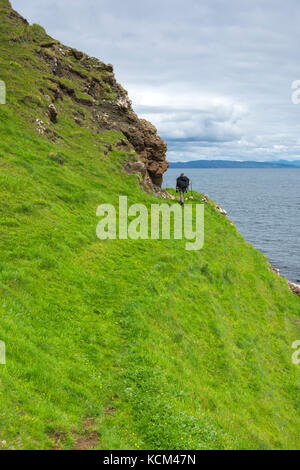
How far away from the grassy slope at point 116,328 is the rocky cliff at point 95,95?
7.61 metres

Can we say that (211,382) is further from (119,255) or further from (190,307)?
(119,255)

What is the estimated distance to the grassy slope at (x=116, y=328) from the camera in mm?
11055

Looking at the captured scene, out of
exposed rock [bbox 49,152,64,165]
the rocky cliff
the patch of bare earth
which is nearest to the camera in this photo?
the patch of bare earth

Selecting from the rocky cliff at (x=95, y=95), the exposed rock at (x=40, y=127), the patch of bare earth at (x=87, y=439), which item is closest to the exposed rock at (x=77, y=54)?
the rocky cliff at (x=95, y=95)

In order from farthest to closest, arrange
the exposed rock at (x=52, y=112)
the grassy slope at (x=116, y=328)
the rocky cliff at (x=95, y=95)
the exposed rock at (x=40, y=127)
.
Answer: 1. the rocky cliff at (x=95, y=95)
2. the exposed rock at (x=52, y=112)
3. the exposed rock at (x=40, y=127)
4. the grassy slope at (x=116, y=328)

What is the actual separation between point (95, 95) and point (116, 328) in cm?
3783

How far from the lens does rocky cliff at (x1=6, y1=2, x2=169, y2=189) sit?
40.8 metres

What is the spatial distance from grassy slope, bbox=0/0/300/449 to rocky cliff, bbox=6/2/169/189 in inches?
299

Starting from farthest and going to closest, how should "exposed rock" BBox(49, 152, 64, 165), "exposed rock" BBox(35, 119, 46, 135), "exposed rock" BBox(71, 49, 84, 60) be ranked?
"exposed rock" BBox(71, 49, 84, 60) < "exposed rock" BBox(35, 119, 46, 135) < "exposed rock" BBox(49, 152, 64, 165)

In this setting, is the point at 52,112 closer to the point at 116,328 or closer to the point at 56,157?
the point at 56,157

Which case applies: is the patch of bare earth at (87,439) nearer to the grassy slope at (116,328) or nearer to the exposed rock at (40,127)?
the grassy slope at (116,328)

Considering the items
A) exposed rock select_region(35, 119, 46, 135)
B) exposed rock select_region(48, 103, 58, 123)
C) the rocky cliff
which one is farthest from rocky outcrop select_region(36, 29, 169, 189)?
exposed rock select_region(35, 119, 46, 135)

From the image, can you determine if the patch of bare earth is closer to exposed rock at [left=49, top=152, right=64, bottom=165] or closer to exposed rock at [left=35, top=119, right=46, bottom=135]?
exposed rock at [left=49, top=152, right=64, bottom=165]
